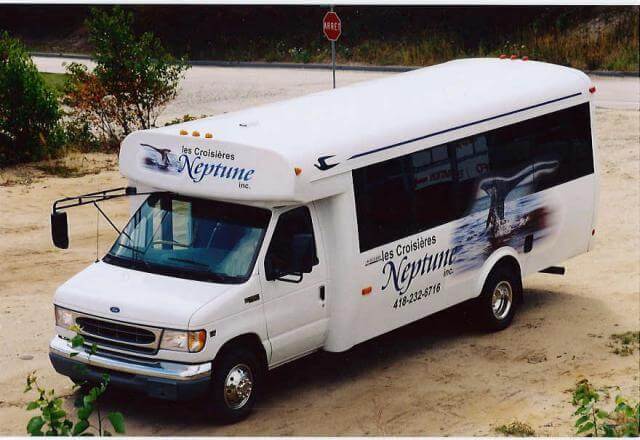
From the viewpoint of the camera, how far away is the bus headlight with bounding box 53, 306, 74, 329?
11573mm

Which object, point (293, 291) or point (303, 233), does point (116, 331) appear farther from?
point (303, 233)

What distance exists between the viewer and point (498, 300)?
14.3m

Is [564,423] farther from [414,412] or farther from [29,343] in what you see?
[29,343]

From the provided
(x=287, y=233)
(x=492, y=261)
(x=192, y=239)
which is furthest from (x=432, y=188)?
(x=192, y=239)

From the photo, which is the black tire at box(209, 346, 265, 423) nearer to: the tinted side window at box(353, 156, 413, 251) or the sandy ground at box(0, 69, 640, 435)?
the sandy ground at box(0, 69, 640, 435)

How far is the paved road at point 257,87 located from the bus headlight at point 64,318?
18.4 meters

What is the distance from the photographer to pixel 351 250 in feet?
39.8

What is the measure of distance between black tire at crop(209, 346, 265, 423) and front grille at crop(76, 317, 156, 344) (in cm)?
68

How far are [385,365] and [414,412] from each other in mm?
1457

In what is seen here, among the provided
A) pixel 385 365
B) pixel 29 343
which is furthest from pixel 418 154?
pixel 29 343

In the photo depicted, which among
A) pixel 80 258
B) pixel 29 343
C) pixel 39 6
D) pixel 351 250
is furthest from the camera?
pixel 39 6

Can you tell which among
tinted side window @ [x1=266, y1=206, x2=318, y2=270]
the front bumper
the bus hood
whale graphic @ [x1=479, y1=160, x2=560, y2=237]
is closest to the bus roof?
tinted side window @ [x1=266, y1=206, x2=318, y2=270]

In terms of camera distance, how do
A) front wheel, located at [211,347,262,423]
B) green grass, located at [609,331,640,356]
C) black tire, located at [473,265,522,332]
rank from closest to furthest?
front wheel, located at [211,347,262,423] < green grass, located at [609,331,640,356] < black tire, located at [473,265,522,332]

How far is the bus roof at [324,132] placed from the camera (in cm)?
1151
